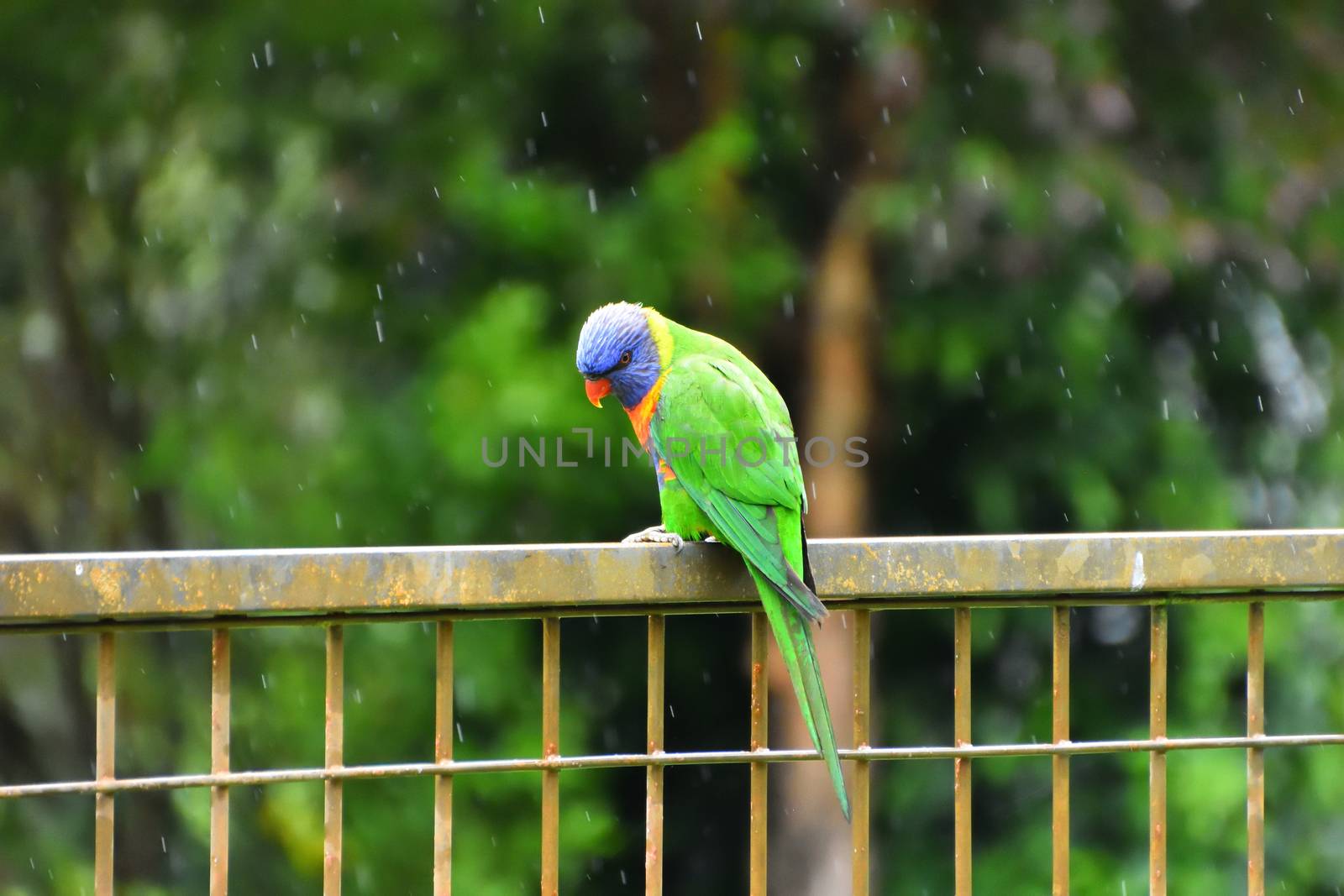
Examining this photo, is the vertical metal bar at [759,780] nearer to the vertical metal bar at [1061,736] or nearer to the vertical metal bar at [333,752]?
the vertical metal bar at [1061,736]

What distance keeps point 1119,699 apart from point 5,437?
4813 millimetres

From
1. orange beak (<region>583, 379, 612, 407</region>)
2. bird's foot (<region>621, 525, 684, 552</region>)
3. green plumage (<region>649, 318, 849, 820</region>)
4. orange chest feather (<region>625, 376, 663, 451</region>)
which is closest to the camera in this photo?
green plumage (<region>649, 318, 849, 820</region>)

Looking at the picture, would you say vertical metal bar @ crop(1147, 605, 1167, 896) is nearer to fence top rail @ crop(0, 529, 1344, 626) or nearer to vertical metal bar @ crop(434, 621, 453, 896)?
fence top rail @ crop(0, 529, 1344, 626)

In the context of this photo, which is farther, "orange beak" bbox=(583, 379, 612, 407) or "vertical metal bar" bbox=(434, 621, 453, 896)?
"orange beak" bbox=(583, 379, 612, 407)

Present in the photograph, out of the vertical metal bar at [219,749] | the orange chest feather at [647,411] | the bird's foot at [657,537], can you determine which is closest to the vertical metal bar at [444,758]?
the vertical metal bar at [219,749]

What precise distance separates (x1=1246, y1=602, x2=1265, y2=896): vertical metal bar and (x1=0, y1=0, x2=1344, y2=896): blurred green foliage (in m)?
3.15

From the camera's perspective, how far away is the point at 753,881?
1935 millimetres

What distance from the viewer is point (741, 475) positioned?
2.90m

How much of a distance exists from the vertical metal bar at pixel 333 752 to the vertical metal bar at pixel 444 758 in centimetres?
13

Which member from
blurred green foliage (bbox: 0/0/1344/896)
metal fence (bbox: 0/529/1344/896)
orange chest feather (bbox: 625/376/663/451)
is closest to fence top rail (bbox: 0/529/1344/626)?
metal fence (bbox: 0/529/1344/896)

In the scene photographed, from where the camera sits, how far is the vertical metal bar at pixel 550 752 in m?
1.88

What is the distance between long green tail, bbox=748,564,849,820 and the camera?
1937 mm

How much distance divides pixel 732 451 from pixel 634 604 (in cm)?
112

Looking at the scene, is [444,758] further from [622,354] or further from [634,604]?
[622,354]
